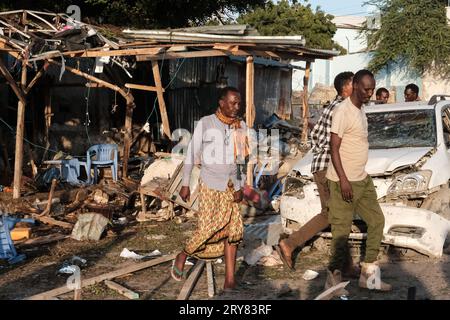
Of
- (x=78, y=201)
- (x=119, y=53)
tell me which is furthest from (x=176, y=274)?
(x=119, y=53)

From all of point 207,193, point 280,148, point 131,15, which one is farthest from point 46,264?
point 131,15

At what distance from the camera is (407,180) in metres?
6.66

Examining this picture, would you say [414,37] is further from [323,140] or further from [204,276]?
[204,276]

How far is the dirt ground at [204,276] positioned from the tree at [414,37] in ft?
73.6

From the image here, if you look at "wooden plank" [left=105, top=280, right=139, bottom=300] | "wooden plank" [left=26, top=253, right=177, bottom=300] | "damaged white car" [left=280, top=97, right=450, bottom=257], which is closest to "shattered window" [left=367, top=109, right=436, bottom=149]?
"damaged white car" [left=280, top=97, right=450, bottom=257]

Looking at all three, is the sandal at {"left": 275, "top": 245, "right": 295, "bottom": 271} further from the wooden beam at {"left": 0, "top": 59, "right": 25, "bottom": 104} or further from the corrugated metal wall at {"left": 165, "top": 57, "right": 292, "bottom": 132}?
the corrugated metal wall at {"left": 165, "top": 57, "right": 292, "bottom": 132}

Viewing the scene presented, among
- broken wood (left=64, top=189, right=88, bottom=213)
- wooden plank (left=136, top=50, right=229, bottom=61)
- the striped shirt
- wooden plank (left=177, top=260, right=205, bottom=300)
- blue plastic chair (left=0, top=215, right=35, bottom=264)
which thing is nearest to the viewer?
wooden plank (left=177, top=260, right=205, bottom=300)

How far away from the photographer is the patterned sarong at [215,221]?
5.57m

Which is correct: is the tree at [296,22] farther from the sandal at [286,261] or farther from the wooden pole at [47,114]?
the sandal at [286,261]

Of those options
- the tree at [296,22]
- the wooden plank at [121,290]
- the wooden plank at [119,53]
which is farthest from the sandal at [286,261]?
the tree at [296,22]

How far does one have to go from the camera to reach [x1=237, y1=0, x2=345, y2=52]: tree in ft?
124

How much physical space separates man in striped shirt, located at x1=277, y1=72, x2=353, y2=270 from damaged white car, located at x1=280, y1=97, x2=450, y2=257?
39 cm
